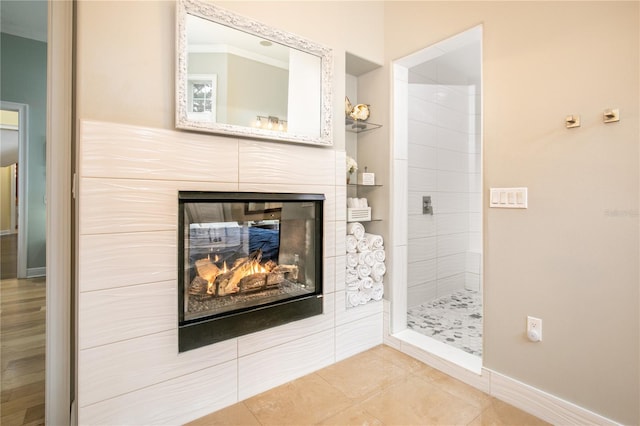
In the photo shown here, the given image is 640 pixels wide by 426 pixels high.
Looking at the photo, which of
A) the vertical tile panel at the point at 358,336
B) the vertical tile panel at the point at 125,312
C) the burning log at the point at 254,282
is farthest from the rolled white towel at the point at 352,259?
the vertical tile panel at the point at 125,312

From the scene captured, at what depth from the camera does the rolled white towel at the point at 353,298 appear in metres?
2.26

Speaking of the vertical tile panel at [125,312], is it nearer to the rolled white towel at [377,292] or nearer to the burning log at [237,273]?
the burning log at [237,273]

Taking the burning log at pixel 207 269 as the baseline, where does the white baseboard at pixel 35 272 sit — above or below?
below

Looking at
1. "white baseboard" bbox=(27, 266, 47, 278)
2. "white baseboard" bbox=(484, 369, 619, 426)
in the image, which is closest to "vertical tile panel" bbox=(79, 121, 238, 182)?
"white baseboard" bbox=(484, 369, 619, 426)

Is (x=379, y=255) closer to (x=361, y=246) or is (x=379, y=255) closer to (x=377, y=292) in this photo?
(x=361, y=246)

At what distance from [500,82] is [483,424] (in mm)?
1843

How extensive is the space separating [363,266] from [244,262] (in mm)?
925

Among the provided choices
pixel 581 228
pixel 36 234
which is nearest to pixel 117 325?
pixel 581 228

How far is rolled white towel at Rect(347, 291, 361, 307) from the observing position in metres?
2.26

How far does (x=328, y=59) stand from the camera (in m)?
2.06

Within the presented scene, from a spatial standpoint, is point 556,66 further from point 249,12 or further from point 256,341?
point 256,341

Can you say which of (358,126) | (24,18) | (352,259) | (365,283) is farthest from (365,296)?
(24,18)

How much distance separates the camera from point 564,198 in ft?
5.13

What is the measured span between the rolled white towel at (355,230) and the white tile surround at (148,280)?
0.64m
